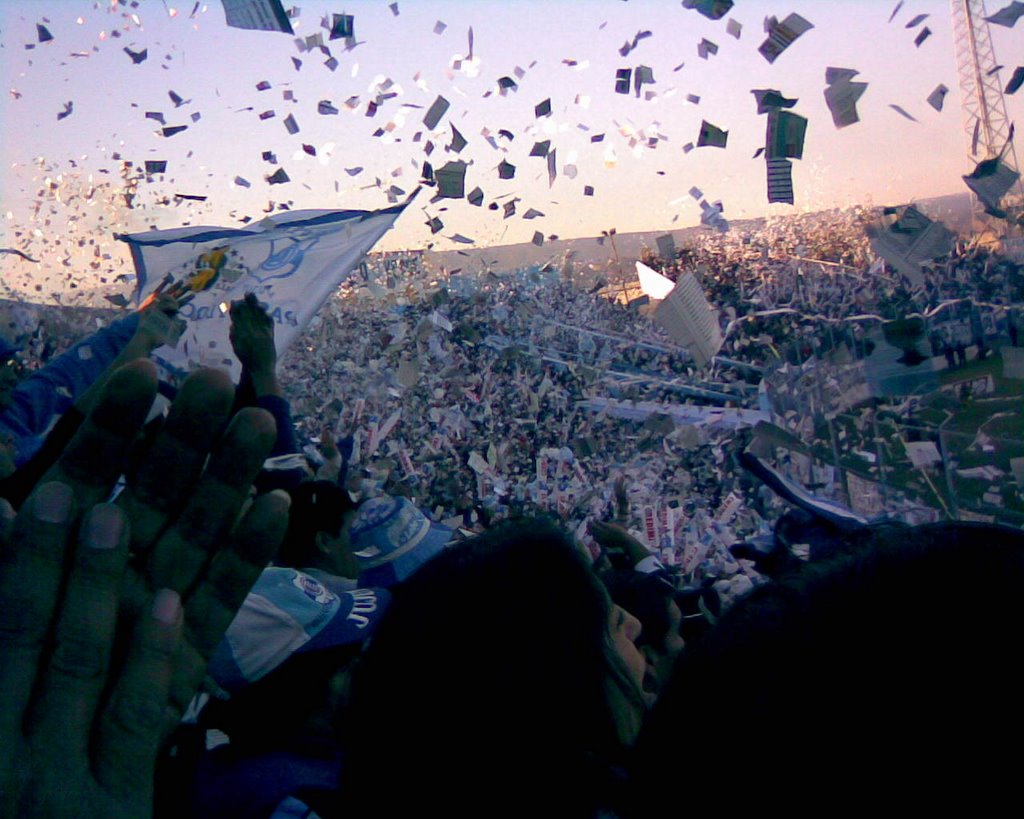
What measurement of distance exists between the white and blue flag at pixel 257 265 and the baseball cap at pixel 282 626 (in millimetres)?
2229

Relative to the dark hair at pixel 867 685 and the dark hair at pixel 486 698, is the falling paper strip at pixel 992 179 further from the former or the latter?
the dark hair at pixel 867 685

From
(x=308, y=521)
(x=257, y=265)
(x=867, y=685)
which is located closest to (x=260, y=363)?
(x=308, y=521)

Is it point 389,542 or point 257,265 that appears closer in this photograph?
point 389,542

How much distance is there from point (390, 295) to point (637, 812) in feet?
38.7

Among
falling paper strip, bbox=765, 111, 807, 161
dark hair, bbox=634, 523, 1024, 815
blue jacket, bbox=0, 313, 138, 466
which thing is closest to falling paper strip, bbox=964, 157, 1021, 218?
falling paper strip, bbox=765, 111, 807, 161

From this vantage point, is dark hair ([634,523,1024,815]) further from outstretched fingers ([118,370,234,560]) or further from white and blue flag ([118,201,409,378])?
white and blue flag ([118,201,409,378])

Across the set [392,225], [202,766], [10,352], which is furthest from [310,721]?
[392,225]

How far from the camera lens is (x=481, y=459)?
7.04m

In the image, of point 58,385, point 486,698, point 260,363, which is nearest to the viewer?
point 486,698

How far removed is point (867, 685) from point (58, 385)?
2856mm

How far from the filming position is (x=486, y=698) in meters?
1.05

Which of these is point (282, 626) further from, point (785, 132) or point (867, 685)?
point (785, 132)

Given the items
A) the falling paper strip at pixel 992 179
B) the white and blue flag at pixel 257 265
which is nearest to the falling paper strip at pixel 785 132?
the falling paper strip at pixel 992 179

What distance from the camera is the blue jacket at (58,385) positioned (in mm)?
2633
